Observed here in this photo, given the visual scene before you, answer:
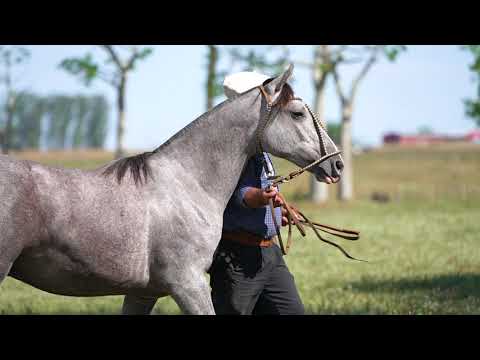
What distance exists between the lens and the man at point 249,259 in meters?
4.74

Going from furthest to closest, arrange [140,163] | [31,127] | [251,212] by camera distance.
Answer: [31,127] < [251,212] < [140,163]

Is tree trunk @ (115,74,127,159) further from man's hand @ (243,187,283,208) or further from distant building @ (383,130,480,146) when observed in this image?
distant building @ (383,130,480,146)

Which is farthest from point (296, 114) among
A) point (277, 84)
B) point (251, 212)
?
point (251, 212)

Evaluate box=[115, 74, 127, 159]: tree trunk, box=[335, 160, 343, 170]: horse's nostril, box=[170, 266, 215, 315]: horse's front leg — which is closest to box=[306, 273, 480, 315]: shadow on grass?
box=[335, 160, 343, 170]: horse's nostril

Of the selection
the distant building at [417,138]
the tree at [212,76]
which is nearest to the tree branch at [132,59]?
the tree at [212,76]

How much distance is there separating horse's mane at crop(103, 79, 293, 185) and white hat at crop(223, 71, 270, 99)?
0.27 metres

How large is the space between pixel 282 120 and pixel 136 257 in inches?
50.6

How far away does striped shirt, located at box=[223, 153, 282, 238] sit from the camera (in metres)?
4.75

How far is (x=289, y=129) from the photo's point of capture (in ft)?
14.1

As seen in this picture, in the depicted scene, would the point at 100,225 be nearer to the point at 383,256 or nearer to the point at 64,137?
the point at 383,256

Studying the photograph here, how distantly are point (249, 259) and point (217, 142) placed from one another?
1.00 meters

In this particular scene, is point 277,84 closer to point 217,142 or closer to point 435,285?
point 217,142
